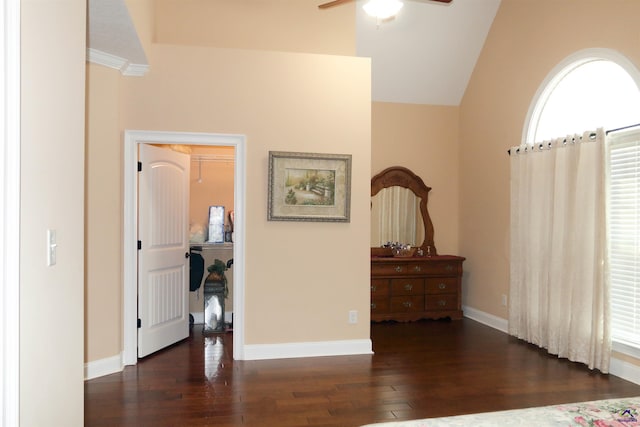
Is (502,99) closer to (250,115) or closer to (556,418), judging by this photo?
(250,115)

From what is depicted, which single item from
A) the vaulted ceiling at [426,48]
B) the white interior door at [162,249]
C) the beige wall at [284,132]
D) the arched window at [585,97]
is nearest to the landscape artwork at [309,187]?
the beige wall at [284,132]

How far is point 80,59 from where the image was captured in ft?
6.63

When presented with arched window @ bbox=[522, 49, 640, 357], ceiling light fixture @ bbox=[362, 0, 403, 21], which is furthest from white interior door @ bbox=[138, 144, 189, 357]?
arched window @ bbox=[522, 49, 640, 357]

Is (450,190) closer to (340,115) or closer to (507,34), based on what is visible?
(507,34)

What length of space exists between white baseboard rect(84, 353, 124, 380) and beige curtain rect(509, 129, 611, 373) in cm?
389

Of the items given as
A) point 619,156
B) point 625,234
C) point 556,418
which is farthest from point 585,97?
point 556,418

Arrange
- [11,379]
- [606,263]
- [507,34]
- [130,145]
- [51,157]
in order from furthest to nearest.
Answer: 1. [507,34]
2. [130,145]
3. [606,263]
4. [51,157]
5. [11,379]

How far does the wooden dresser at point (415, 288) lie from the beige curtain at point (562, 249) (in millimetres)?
1007

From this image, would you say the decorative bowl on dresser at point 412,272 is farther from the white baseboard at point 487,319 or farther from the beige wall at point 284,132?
the beige wall at point 284,132

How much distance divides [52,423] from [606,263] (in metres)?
3.96

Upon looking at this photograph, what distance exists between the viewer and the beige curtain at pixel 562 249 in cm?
392

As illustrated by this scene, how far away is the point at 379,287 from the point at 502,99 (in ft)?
8.70

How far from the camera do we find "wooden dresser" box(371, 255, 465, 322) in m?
5.75

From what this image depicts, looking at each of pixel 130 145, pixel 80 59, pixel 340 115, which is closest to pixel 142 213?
pixel 130 145
